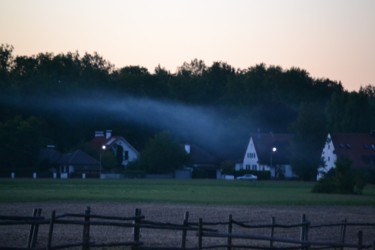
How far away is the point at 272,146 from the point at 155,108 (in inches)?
1061

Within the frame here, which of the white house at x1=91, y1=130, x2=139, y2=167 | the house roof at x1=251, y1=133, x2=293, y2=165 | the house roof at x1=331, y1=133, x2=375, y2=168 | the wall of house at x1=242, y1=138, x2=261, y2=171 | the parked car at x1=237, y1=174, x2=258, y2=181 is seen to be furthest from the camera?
the wall of house at x1=242, y1=138, x2=261, y2=171

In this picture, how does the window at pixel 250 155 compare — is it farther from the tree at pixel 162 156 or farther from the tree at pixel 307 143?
the tree at pixel 162 156

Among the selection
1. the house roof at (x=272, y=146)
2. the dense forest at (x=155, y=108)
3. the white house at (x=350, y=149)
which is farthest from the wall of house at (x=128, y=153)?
the white house at (x=350, y=149)

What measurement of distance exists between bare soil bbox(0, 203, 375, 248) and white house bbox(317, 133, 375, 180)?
72432 mm

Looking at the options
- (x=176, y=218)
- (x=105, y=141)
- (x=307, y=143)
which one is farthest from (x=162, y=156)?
(x=176, y=218)

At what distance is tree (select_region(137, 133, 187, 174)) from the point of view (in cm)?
12575

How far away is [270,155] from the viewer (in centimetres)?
13950

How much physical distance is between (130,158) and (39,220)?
120480 mm

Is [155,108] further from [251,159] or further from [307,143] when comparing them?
[307,143]

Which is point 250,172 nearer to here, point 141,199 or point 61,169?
point 61,169

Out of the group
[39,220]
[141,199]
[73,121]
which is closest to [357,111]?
[73,121]

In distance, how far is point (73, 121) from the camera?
146 meters

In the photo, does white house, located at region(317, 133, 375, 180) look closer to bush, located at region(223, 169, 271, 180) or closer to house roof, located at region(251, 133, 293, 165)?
house roof, located at region(251, 133, 293, 165)

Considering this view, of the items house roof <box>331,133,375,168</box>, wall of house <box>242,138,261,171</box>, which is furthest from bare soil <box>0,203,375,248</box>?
wall of house <box>242,138,261,171</box>
